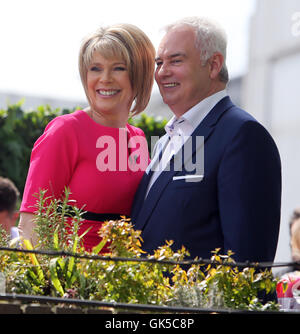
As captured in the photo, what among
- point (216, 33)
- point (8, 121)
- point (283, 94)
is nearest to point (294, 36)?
point (283, 94)

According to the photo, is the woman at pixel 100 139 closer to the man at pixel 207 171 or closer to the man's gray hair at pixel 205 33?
the man at pixel 207 171

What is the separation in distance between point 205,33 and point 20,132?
4.22 metres

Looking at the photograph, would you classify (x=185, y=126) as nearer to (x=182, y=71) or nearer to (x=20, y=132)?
(x=182, y=71)

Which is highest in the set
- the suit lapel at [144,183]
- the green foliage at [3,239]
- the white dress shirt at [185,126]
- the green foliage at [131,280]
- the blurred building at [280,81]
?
the blurred building at [280,81]

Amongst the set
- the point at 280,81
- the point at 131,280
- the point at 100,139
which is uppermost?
the point at 280,81

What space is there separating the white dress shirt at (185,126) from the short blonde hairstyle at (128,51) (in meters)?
0.28

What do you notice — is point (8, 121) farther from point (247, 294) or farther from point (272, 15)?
point (272, 15)

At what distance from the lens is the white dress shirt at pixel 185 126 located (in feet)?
9.51

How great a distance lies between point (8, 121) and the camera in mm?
6871

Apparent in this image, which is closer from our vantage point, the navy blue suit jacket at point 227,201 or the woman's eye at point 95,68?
the navy blue suit jacket at point 227,201

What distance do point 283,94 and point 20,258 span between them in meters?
11.8

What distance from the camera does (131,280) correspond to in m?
1.77

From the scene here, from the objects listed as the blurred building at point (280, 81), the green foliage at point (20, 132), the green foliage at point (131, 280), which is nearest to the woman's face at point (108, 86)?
the green foliage at point (131, 280)

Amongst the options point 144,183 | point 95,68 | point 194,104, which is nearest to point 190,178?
point 144,183
